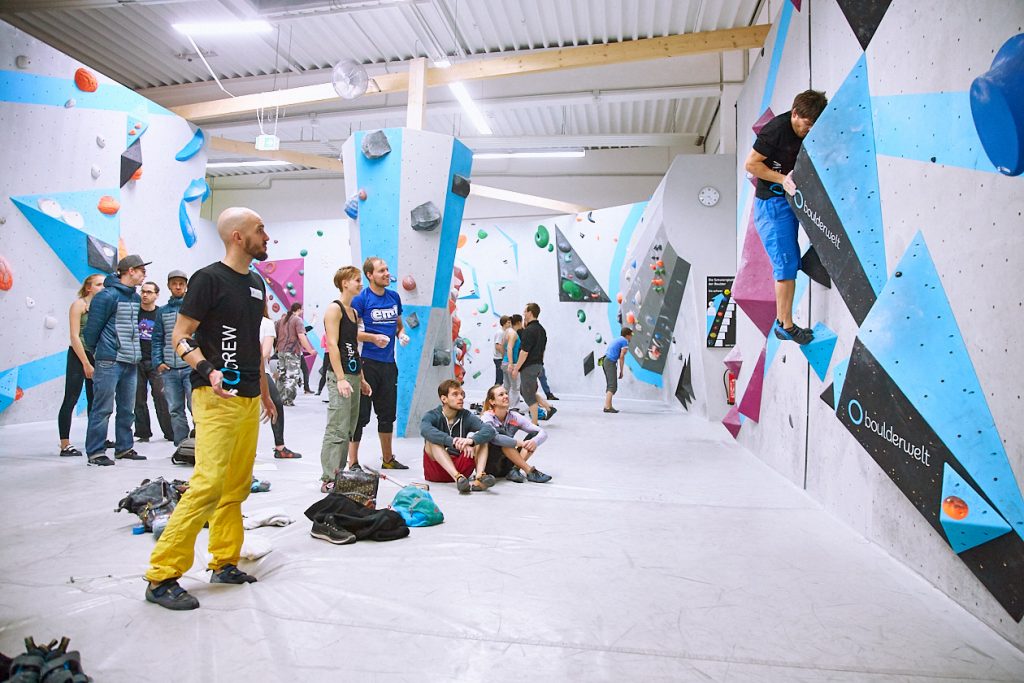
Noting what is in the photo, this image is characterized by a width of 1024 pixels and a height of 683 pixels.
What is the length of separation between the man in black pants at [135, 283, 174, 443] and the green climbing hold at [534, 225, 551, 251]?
8.20m

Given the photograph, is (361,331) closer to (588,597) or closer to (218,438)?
(218,438)

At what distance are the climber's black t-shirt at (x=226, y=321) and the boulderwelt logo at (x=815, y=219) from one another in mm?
2863

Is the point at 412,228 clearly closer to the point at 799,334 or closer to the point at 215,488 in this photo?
the point at 799,334

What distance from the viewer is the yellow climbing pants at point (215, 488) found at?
2176 mm

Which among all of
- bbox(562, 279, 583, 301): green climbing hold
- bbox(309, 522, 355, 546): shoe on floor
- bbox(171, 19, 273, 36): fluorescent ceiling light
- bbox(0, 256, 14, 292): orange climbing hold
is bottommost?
bbox(309, 522, 355, 546): shoe on floor

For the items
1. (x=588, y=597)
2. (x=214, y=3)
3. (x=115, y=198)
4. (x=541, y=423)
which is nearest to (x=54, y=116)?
(x=115, y=198)

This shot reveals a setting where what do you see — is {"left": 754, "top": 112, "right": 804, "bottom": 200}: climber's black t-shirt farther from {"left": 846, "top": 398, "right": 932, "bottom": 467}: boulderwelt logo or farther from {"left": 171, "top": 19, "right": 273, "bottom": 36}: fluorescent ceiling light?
{"left": 171, "top": 19, "right": 273, "bottom": 36}: fluorescent ceiling light

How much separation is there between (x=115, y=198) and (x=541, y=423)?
5723 mm

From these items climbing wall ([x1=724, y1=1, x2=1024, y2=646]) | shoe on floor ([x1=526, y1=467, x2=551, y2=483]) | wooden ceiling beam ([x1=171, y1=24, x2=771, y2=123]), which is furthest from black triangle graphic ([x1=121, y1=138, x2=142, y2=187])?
climbing wall ([x1=724, y1=1, x2=1024, y2=646])

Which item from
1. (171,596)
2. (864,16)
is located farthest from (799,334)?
(171,596)

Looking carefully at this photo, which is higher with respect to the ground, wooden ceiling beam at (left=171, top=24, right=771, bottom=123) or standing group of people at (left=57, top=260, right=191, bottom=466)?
wooden ceiling beam at (left=171, top=24, right=771, bottom=123)

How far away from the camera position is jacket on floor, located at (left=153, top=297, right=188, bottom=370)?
4.88 m

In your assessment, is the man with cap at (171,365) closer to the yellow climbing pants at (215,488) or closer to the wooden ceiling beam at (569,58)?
the yellow climbing pants at (215,488)

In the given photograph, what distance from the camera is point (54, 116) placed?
6906 mm
